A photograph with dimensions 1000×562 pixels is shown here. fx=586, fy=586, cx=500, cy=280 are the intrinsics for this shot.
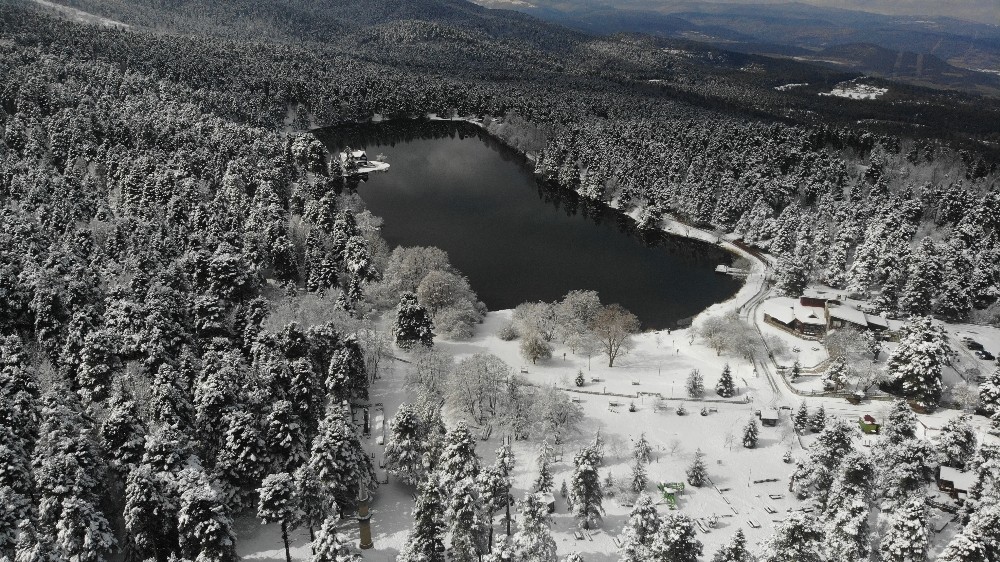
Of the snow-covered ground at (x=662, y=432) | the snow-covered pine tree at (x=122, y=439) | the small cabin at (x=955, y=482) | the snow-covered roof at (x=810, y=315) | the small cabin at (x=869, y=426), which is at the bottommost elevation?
the snow-covered ground at (x=662, y=432)

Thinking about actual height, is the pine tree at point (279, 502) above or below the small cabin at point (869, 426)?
above

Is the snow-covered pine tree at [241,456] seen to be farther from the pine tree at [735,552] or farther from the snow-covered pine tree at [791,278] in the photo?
the snow-covered pine tree at [791,278]

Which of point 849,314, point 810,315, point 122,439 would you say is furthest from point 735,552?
point 849,314

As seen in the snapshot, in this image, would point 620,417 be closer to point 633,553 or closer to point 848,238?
point 633,553

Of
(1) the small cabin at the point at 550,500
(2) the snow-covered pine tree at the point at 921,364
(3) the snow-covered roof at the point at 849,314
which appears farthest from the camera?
(3) the snow-covered roof at the point at 849,314

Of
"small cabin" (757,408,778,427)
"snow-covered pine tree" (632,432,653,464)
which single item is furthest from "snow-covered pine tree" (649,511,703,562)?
"small cabin" (757,408,778,427)

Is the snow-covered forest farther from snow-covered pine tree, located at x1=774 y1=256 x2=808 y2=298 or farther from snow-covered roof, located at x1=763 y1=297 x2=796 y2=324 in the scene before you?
snow-covered roof, located at x1=763 y1=297 x2=796 y2=324

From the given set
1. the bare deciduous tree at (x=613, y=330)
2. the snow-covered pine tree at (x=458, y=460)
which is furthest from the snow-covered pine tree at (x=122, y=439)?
the bare deciduous tree at (x=613, y=330)
